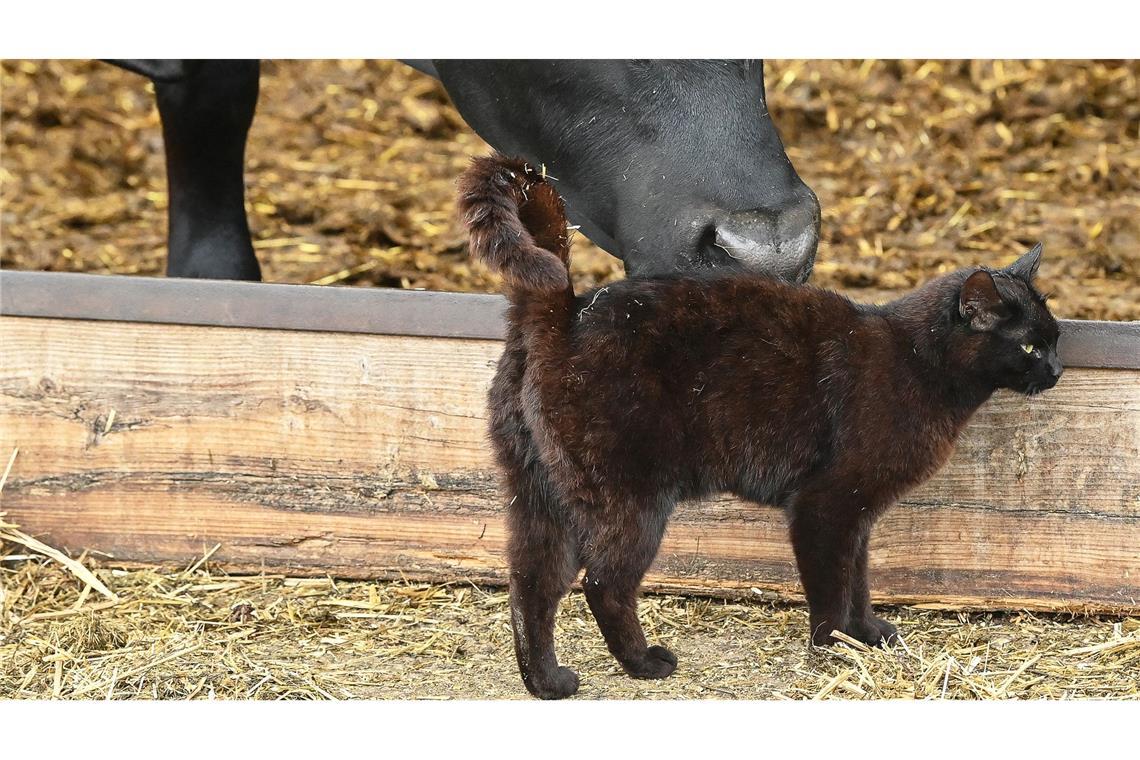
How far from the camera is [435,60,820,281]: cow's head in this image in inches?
100

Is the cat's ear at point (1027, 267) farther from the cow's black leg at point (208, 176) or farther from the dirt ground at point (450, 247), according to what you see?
the cow's black leg at point (208, 176)

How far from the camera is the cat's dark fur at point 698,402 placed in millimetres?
2357

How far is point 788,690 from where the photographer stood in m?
2.55

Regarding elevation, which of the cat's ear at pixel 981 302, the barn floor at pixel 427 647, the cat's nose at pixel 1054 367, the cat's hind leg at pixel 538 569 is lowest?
the barn floor at pixel 427 647

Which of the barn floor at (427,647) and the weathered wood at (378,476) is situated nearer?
the barn floor at (427,647)

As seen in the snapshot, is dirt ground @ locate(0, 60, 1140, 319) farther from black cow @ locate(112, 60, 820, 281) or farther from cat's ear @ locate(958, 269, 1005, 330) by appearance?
cat's ear @ locate(958, 269, 1005, 330)

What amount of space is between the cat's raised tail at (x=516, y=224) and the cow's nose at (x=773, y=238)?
0.29 m

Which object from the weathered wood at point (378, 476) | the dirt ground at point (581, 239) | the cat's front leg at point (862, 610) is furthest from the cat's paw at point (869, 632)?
the dirt ground at point (581, 239)

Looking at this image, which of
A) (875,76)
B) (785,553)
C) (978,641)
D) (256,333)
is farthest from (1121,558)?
(875,76)

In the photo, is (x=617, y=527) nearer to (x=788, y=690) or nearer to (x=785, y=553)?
(x=788, y=690)

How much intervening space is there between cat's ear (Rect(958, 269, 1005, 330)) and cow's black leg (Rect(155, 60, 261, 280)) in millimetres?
2521

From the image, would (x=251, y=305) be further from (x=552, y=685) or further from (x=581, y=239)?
(x=581, y=239)

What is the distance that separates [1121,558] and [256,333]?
1.83 m

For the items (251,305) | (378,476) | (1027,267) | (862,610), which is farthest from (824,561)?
(251,305)
